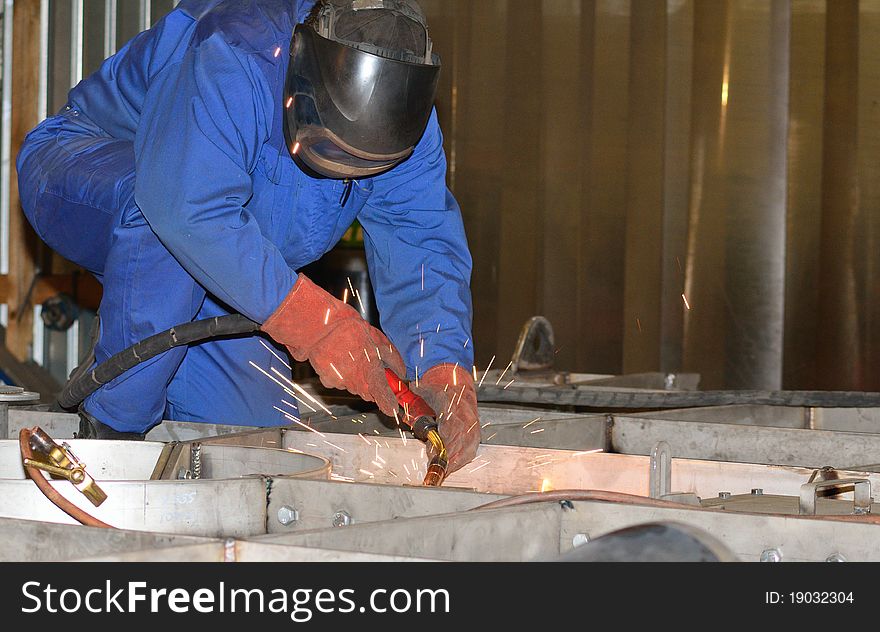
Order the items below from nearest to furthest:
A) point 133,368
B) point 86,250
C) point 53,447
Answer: point 53,447 → point 133,368 → point 86,250

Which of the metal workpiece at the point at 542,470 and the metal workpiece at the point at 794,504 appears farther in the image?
the metal workpiece at the point at 542,470

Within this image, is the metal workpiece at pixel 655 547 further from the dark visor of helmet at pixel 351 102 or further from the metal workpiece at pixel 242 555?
the dark visor of helmet at pixel 351 102

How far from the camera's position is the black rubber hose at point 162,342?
6.55ft

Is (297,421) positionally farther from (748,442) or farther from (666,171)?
(666,171)

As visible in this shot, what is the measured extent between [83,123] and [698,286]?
306 cm

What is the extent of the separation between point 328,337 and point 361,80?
0.48 m

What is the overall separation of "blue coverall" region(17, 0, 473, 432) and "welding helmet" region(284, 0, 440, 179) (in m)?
0.12

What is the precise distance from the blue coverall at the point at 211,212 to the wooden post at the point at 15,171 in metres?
2.68

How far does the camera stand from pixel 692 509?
1.28 metres

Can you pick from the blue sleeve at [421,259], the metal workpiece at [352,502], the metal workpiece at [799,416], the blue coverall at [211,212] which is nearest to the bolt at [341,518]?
the metal workpiece at [352,502]

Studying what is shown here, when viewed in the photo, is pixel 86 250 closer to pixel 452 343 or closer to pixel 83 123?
pixel 83 123

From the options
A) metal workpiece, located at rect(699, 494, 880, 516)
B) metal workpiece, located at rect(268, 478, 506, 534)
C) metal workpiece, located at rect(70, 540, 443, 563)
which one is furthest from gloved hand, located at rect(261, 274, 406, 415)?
metal workpiece, located at rect(70, 540, 443, 563)

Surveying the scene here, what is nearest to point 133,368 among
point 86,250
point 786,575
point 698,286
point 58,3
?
point 86,250

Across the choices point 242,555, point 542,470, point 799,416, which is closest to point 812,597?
point 242,555
